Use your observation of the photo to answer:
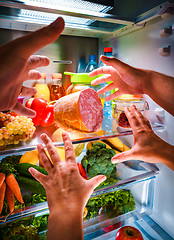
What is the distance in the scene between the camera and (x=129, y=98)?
3.53ft

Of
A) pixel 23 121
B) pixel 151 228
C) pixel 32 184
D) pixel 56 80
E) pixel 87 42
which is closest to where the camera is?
pixel 23 121

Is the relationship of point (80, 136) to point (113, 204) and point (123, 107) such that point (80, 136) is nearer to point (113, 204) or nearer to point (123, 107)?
point (123, 107)

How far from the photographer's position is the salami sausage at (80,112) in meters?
0.84

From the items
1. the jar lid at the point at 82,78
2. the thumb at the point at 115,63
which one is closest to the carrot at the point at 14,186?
the jar lid at the point at 82,78

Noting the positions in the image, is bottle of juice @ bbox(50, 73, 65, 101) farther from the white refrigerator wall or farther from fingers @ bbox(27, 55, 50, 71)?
fingers @ bbox(27, 55, 50, 71)

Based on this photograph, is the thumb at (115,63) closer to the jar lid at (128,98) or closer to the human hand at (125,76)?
the human hand at (125,76)

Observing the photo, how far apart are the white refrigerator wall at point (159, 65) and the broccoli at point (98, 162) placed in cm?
34

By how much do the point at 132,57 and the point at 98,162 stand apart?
0.79 metres

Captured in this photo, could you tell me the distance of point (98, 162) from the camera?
1107 millimetres

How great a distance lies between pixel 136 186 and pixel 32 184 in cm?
72

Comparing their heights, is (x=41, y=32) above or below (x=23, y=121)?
above

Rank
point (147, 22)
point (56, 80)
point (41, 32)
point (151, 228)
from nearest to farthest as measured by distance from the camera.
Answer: point (41, 32) → point (147, 22) → point (151, 228) → point (56, 80)

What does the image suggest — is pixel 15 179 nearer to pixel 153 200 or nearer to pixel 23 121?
pixel 23 121

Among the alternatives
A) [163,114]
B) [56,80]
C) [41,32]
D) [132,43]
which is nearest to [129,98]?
[163,114]
